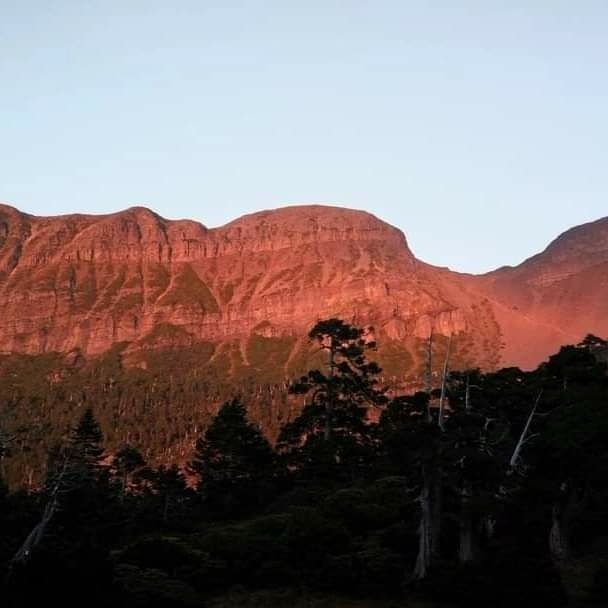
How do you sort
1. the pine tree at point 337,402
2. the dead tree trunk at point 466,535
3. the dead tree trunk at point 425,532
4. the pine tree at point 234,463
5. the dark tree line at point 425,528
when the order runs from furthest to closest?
1. the pine tree at point 234,463
2. the pine tree at point 337,402
3. the dead tree trunk at point 466,535
4. the dead tree trunk at point 425,532
5. the dark tree line at point 425,528

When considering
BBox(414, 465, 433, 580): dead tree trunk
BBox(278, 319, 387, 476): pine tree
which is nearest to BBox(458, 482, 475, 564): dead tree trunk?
BBox(414, 465, 433, 580): dead tree trunk

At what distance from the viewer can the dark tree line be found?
105 ft

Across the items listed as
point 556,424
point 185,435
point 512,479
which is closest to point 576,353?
point 556,424

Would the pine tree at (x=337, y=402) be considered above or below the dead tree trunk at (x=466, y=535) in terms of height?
above

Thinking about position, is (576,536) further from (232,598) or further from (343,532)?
(232,598)

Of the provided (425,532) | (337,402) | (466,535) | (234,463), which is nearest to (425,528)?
(425,532)

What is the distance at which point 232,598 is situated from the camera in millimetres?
35750

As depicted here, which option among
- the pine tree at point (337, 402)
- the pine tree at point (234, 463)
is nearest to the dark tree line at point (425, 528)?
the pine tree at point (337, 402)

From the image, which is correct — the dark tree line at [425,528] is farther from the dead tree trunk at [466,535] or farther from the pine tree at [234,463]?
the pine tree at [234,463]

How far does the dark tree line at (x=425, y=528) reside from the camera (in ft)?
105

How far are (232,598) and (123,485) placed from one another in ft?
162

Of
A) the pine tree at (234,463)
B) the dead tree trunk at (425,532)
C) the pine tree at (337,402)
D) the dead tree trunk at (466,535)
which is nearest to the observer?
the dead tree trunk at (425,532)

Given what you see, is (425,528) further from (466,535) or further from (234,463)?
(234,463)

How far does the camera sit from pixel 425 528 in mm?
37000
